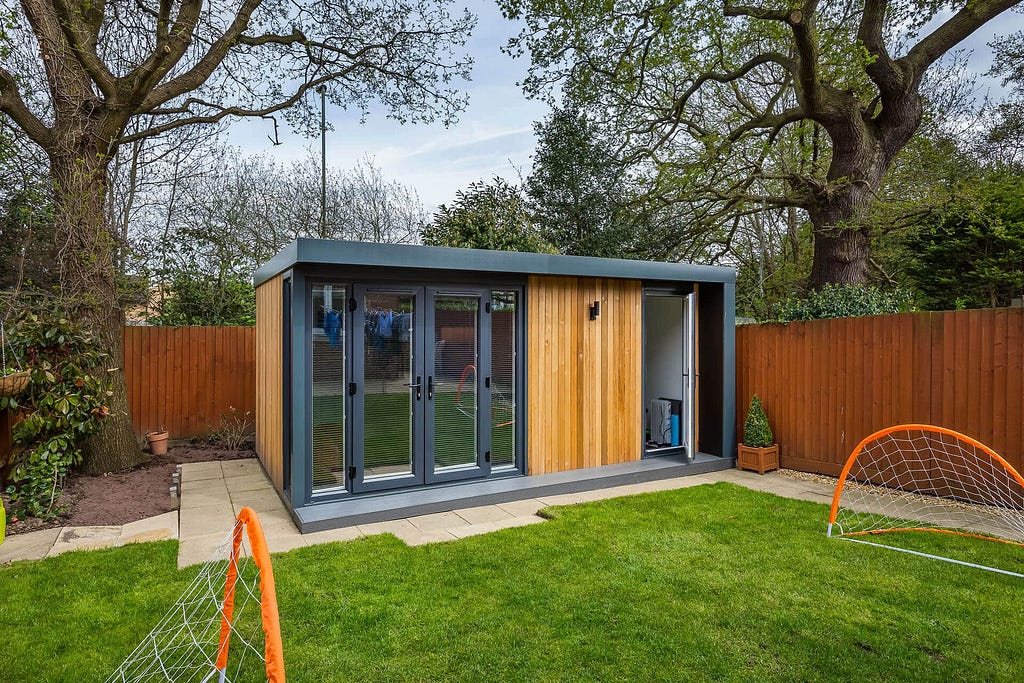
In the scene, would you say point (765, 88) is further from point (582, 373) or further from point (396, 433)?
point (396, 433)

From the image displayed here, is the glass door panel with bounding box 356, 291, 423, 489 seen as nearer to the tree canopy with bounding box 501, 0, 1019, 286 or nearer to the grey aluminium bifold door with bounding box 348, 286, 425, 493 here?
the grey aluminium bifold door with bounding box 348, 286, 425, 493

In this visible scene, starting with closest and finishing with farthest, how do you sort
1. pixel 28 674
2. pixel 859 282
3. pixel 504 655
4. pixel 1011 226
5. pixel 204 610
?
pixel 28 674
pixel 504 655
pixel 204 610
pixel 1011 226
pixel 859 282

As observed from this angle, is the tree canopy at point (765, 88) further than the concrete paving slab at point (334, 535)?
Yes

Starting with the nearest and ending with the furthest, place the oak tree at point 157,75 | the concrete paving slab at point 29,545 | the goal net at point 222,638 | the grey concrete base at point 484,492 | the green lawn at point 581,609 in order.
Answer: the goal net at point 222,638 < the green lawn at point 581,609 < the concrete paving slab at point 29,545 < the grey concrete base at point 484,492 < the oak tree at point 157,75

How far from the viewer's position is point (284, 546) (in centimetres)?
407

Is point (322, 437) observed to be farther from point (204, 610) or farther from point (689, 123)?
point (689, 123)

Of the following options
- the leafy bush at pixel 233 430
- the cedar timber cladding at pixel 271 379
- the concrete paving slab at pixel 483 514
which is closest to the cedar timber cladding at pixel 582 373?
the concrete paving slab at pixel 483 514

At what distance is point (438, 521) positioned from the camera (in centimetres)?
466

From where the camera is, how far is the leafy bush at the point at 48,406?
16.0 ft

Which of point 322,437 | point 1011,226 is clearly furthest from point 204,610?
point 1011,226

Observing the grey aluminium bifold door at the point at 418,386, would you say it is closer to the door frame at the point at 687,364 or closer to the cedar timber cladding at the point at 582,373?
the cedar timber cladding at the point at 582,373

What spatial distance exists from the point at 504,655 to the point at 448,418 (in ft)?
9.22

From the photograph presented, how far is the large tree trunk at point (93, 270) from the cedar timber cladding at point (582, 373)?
14.6 ft

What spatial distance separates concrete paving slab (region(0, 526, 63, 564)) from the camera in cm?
388
